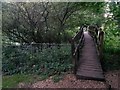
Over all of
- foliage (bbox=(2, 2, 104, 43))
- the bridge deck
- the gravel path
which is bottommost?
the gravel path

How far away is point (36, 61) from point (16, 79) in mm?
1338

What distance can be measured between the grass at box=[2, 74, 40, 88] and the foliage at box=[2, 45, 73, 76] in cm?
34

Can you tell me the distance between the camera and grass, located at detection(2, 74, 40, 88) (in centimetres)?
652

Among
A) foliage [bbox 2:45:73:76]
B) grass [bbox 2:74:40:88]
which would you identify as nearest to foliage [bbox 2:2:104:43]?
foliage [bbox 2:45:73:76]

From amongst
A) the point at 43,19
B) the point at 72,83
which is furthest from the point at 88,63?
the point at 43,19

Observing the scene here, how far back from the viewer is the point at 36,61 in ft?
26.2

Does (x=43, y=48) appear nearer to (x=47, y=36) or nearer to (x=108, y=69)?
(x=47, y=36)

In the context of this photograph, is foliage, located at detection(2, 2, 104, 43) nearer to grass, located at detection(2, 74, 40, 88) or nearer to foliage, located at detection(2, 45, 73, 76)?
foliage, located at detection(2, 45, 73, 76)

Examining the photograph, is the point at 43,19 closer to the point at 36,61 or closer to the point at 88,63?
the point at 36,61

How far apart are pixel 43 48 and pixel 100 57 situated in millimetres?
2762

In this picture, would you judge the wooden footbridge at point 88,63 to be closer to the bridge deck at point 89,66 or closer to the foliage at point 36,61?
the bridge deck at point 89,66

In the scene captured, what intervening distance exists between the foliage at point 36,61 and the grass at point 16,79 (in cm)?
34

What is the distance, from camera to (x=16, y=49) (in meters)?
8.88

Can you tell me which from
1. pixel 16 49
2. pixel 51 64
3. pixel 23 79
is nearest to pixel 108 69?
pixel 51 64
